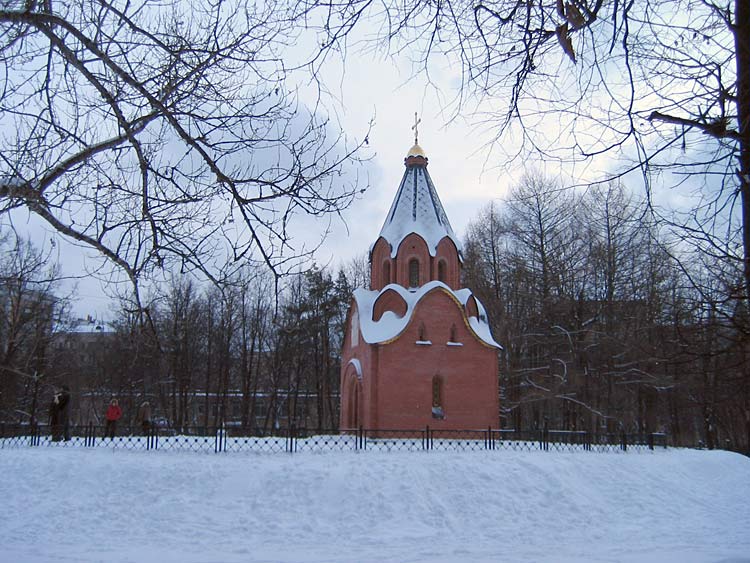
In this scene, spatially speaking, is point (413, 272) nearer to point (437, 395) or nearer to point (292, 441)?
point (437, 395)

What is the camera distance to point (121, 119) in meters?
4.57

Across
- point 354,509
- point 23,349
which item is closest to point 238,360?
point 23,349

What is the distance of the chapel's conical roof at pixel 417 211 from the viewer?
21.2 m

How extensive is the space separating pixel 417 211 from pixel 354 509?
12.7m

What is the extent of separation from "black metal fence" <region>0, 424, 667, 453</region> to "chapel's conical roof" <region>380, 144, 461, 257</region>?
21.5 ft

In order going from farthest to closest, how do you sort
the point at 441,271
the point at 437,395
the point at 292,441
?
the point at 441,271, the point at 437,395, the point at 292,441

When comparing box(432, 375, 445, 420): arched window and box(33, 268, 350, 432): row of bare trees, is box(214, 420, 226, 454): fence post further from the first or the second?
box(33, 268, 350, 432): row of bare trees

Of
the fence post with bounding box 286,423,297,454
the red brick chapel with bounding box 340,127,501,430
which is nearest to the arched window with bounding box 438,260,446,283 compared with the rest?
the red brick chapel with bounding box 340,127,501,430

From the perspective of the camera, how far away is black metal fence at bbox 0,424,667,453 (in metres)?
14.5

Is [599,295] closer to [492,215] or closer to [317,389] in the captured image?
[492,215]

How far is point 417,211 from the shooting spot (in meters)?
21.7

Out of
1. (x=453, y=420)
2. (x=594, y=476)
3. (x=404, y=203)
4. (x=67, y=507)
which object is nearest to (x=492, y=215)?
(x=404, y=203)

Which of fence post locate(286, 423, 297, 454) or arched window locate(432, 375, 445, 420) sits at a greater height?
arched window locate(432, 375, 445, 420)

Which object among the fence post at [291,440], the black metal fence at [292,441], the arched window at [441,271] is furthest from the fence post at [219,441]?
the arched window at [441,271]
